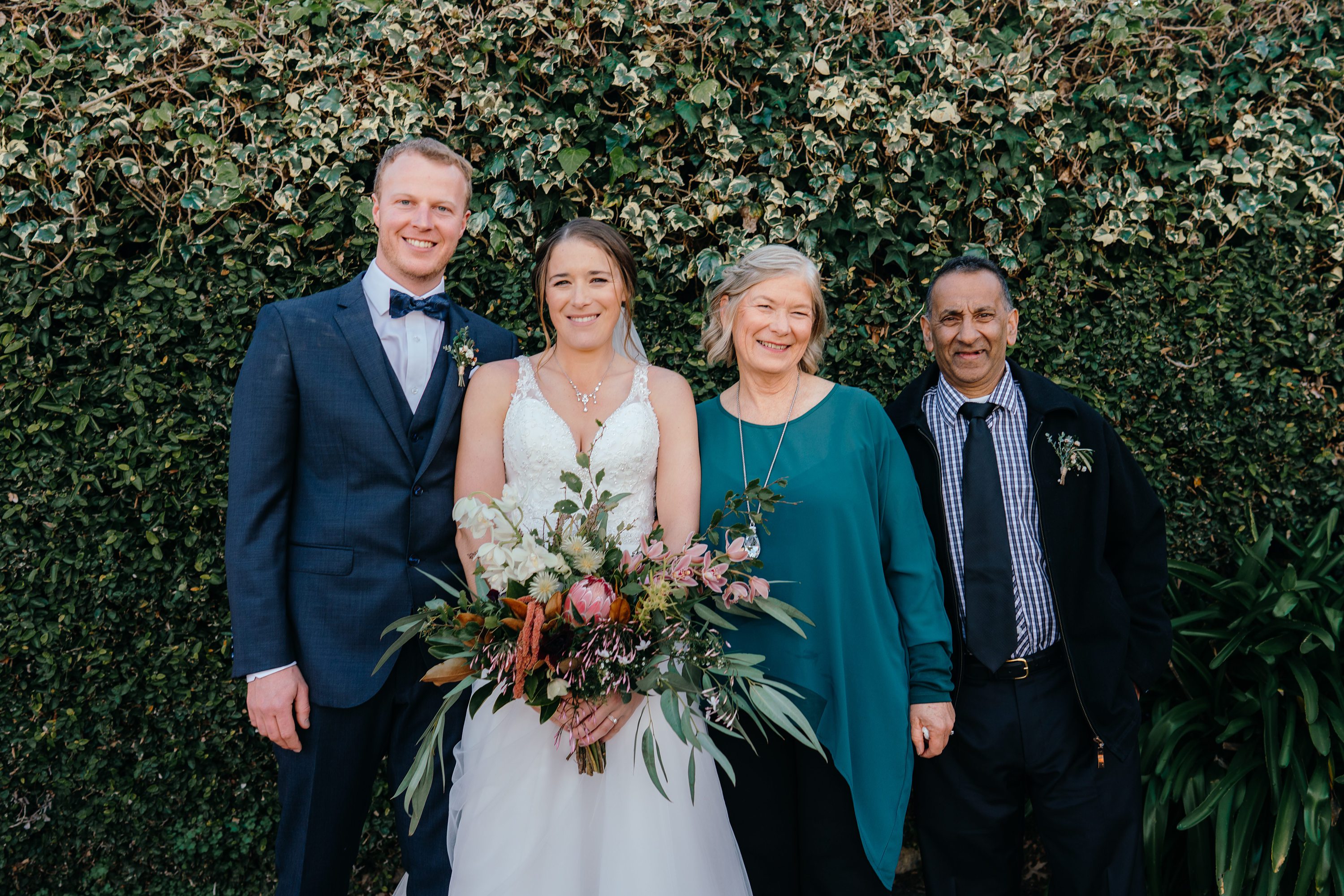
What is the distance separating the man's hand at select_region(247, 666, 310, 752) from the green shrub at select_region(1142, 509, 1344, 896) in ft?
9.51

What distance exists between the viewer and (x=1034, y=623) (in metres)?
2.58

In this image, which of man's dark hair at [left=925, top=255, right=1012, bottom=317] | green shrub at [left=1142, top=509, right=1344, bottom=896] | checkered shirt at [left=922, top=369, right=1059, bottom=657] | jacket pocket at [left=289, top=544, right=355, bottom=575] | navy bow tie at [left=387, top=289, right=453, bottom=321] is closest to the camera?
jacket pocket at [left=289, top=544, right=355, bottom=575]

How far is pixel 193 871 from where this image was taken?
10.9ft

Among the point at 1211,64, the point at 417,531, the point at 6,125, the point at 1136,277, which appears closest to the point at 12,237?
the point at 6,125

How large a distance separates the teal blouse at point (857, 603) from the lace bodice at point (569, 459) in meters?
0.21

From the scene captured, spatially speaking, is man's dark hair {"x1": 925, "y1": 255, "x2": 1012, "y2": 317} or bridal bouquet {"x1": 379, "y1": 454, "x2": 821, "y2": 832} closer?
bridal bouquet {"x1": 379, "y1": 454, "x2": 821, "y2": 832}

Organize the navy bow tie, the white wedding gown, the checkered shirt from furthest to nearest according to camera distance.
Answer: the checkered shirt
the navy bow tie
the white wedding gown

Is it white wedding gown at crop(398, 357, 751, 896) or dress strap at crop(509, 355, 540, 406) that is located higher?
dress strap at crop(509, 355, 540, 406)

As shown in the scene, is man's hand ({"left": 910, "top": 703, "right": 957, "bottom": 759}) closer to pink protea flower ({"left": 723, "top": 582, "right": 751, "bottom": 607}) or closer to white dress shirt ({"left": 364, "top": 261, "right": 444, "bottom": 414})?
pink protea flower ({"left": 723, "top": 582, "right": 751, "bottom": 607})

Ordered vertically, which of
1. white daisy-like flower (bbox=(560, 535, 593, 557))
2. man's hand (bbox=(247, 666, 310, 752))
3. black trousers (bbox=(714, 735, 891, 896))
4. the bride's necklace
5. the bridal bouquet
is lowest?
black trousers (bbox=(714, 735, 891, 896))

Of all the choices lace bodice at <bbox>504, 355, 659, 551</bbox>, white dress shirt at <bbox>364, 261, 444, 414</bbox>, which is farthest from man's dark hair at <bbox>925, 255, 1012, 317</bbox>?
white dress shirt at <bbox>364, 261, 444, 414</bbox>

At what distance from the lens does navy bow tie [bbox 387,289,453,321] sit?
8.13ft

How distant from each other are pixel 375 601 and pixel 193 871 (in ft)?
6.09

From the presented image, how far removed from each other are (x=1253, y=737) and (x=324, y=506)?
10.8 ft
